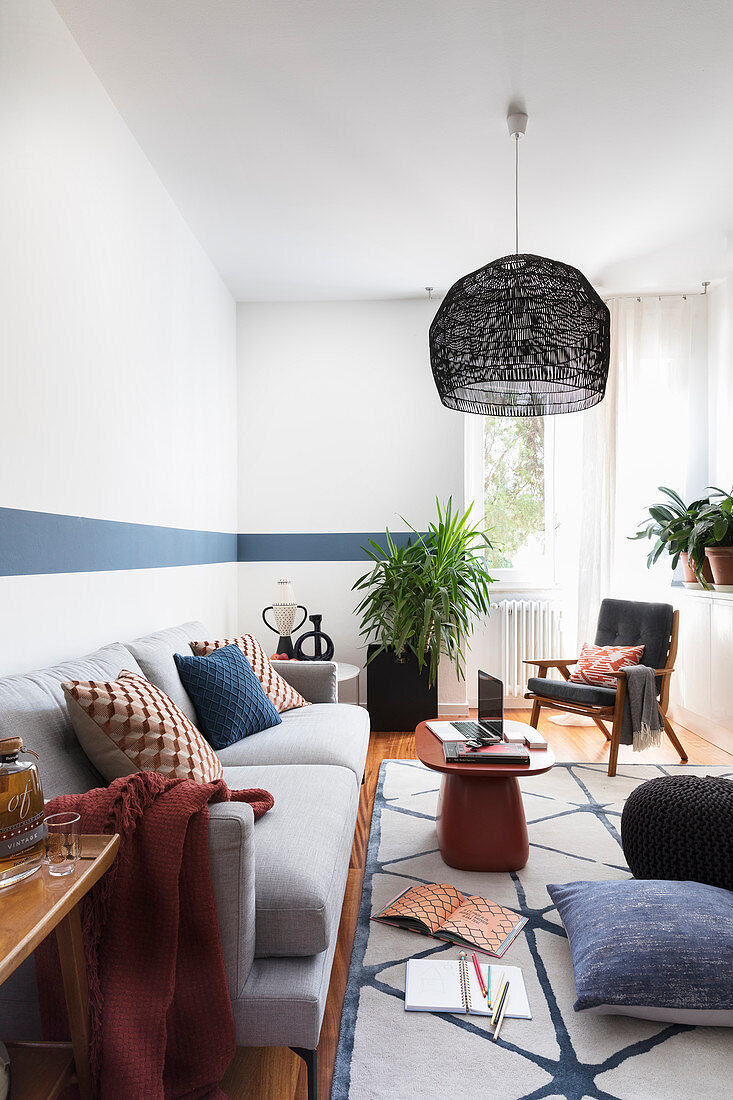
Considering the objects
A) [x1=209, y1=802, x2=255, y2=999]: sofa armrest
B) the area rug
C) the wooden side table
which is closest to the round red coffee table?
the area rug

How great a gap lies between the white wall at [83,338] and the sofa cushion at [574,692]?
190 centimetres

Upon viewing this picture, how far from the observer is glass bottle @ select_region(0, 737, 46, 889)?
1.14 metres

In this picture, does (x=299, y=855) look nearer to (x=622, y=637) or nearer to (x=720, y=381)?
(x=622, y=637)

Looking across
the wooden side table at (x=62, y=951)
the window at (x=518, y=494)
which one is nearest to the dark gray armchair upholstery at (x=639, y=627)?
the window at (x=518, y=494)

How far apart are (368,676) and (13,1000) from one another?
329cm

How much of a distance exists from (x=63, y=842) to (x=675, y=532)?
4.02m

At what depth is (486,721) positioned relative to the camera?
9.49 ft

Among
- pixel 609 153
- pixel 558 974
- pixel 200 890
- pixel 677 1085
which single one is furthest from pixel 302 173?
pixel 677 1085

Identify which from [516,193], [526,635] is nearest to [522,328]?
[516,193]

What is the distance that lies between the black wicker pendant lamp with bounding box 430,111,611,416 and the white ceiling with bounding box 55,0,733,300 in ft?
1.03

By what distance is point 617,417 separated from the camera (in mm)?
4836

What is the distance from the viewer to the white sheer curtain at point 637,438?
15.8ft

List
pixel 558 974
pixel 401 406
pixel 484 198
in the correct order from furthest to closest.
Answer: pixel 401 406 → pixel 484 198 → pixel 558 974

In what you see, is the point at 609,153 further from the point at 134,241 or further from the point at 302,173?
the point at 134,241
